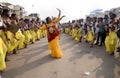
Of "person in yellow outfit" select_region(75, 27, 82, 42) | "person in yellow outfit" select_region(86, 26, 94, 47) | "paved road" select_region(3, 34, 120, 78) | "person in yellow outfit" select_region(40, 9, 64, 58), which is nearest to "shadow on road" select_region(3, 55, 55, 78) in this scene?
"paved road" select_region(3, 34, 120, 78)

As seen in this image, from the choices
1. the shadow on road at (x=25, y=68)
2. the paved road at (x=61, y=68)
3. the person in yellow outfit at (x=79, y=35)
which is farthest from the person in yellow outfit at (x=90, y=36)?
the shadow on road at (x=25, y=68)

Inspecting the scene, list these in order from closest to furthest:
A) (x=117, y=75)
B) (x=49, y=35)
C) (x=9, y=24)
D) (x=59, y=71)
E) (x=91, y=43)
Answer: (x=117, y=75), (x=59, y=71), (x=9, y=24), (x=49, y=35), (x=91, y=43)

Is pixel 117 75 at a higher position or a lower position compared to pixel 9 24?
lower

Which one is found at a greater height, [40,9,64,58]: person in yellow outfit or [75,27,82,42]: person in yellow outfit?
[40,9,64,58]: person in yellow outfit

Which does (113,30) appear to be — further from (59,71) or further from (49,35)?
(59,71)

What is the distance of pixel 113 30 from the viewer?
11.2 metres

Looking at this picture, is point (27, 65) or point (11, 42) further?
point (11, 42)

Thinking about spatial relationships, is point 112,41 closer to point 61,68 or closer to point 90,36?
point 61,68

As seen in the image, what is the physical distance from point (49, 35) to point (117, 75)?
166 inches

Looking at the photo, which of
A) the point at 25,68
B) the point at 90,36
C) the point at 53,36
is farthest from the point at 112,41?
the point at 90,36

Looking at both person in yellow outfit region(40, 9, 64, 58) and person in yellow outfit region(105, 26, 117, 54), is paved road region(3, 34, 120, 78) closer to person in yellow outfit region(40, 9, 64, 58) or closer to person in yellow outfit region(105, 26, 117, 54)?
person in yellow outfit region(40, 9, 64, 58)

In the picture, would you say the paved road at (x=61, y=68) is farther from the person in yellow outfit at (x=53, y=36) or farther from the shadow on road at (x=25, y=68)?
the person in yellow outfit at (x=53, y=36)

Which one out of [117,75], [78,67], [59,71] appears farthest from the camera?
[78,67]

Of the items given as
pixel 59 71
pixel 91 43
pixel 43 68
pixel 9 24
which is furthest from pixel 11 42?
pixel 91 43
